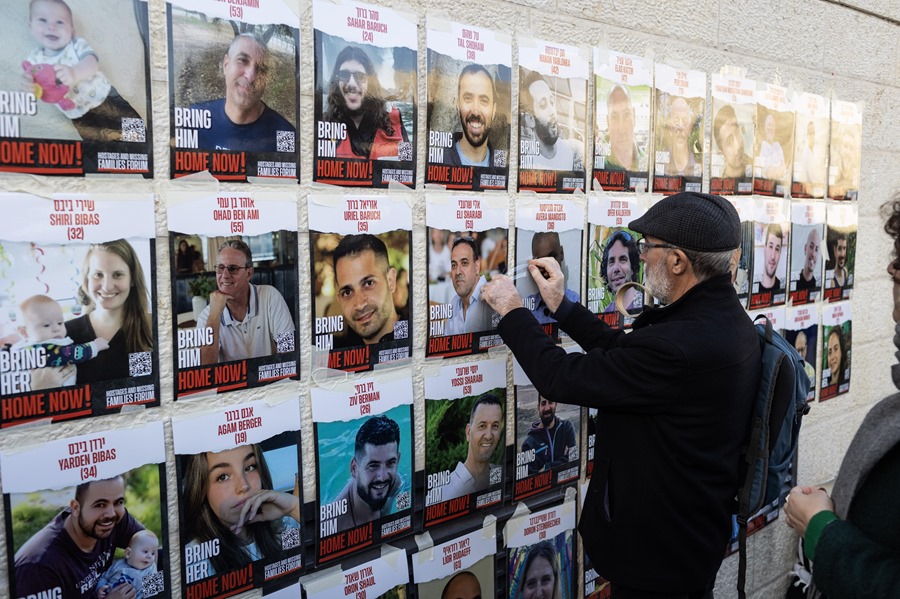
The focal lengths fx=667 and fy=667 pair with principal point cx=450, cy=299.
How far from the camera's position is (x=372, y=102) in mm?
1755

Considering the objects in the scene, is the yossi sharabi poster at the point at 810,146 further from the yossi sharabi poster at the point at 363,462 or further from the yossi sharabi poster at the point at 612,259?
the yossi sharabi poster at the point at 363,462

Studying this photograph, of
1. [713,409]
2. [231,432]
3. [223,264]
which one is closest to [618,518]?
[713,409]

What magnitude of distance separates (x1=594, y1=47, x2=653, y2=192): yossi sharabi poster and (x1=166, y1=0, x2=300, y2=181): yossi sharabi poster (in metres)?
1.16

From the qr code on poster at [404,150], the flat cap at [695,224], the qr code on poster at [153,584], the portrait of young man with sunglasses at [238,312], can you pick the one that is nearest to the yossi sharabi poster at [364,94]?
the qr code on poster at [404,150]

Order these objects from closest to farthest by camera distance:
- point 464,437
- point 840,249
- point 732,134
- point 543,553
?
point 464,437 < point 543,553 < point 732,134 < point 840,249

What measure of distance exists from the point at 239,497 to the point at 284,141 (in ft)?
2.85

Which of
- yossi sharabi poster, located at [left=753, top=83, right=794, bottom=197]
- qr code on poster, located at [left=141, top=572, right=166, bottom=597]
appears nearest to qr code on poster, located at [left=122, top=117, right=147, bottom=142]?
qr code on poster, located at [left=141, top=572, right=166, bottom=597]

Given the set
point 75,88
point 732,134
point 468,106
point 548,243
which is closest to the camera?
point 75,88

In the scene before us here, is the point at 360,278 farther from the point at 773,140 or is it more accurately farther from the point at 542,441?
the point at 773,140

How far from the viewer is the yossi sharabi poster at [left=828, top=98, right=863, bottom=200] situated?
11.1 ft

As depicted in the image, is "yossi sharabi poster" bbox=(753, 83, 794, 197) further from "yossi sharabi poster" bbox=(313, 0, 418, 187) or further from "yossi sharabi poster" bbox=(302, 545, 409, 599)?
"yossi sharabi poster" bbox=(302, 545, 409, 599)

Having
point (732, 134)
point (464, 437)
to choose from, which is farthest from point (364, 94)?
point (732, 134)

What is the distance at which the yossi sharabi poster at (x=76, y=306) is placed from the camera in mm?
1280

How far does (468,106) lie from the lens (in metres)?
1.96
